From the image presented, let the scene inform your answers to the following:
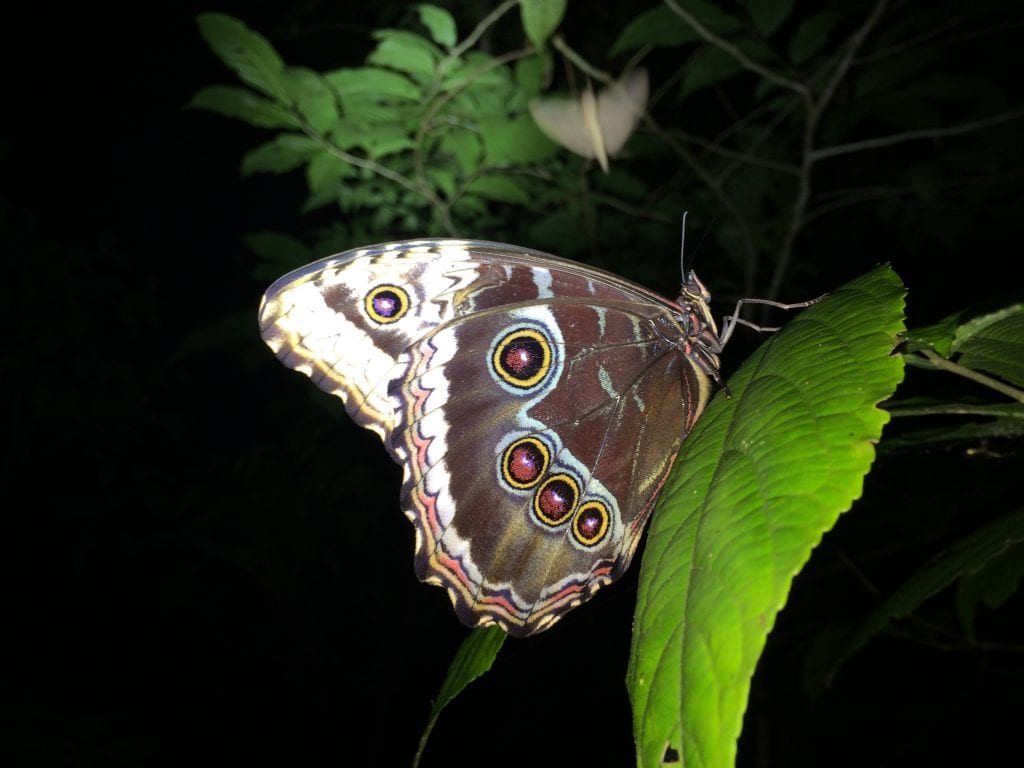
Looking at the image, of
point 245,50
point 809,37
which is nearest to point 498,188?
point 245,50

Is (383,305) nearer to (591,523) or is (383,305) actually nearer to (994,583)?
(591,523)

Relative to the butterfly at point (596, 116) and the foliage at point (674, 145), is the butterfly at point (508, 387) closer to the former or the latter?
the foliage at point (674, 145)

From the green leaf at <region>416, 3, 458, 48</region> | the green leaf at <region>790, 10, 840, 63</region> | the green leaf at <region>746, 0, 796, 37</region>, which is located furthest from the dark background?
the green leaf at <region>416, 3, 458, 48</region>

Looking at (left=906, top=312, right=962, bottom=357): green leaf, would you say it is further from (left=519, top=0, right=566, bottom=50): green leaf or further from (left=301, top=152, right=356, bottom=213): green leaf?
(left=301, top=152, right=356, bottom=213): green leaf

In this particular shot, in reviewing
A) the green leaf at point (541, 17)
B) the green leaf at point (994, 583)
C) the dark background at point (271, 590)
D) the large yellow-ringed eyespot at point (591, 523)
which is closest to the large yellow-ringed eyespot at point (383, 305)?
the large yellow-ringed eyespot at point (591, 523)

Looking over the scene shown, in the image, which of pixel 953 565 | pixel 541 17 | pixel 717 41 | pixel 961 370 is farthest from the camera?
pixel 717 41
